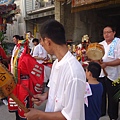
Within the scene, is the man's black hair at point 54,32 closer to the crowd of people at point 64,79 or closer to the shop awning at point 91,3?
the crowd of people at point 64,79

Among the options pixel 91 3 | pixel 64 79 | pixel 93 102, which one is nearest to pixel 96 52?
pixel 93 102

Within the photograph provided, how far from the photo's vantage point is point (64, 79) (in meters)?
1.29

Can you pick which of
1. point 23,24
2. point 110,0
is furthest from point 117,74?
point 23,24

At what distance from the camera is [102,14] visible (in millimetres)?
8969

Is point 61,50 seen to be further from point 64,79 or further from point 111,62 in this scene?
point 111,62

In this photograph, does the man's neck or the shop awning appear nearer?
the man's neck

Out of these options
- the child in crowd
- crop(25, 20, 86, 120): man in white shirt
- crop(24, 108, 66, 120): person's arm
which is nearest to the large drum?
the child in crowd

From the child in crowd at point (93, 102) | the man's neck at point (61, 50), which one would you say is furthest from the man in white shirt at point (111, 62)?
the man's neck at point (61, 50)

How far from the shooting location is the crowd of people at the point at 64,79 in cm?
125

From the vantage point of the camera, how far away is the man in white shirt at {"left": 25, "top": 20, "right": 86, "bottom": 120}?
1226 millimetres

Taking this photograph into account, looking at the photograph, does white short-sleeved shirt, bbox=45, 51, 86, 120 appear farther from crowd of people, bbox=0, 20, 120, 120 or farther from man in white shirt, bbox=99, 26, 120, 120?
man in white shirt, bbox=99, 26, 120, 120

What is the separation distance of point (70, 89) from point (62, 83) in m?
0.10

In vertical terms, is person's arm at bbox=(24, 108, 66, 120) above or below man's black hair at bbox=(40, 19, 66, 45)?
below

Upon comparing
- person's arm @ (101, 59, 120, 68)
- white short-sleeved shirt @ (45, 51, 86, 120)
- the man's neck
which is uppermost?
the man's neck
